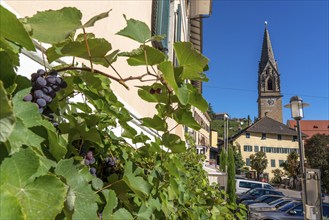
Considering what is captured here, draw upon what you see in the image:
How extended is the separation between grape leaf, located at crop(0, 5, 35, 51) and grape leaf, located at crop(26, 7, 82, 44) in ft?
0.38

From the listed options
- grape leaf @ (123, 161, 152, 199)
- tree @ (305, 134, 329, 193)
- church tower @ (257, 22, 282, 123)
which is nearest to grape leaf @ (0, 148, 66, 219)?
grape leaf @ (123, 161, 152, 199)

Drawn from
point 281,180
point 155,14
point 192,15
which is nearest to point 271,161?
point 281,180

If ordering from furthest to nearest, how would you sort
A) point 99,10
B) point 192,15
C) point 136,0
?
point 192,15
point 136,0
point 99,10

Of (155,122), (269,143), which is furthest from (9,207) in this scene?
(269,143)

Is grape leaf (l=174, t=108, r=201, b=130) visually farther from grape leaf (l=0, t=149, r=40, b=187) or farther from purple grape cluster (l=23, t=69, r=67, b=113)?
grape leaf (l=0, t=149, r=40, b=187)

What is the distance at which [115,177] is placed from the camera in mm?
1090

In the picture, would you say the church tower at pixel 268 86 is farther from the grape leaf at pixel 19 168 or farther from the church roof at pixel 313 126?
the grape leaf at pixel 19 168

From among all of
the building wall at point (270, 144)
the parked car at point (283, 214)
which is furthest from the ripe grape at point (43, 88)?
the building wall at point (270, 144)

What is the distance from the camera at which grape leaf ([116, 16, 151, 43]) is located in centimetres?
79

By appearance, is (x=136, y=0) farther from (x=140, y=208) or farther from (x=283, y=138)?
(x=283, y=138)

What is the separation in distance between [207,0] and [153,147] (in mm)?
10555

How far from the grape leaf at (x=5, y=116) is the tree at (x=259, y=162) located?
5868 cm

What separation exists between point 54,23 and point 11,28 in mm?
140

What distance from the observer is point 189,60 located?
31.8 inches
